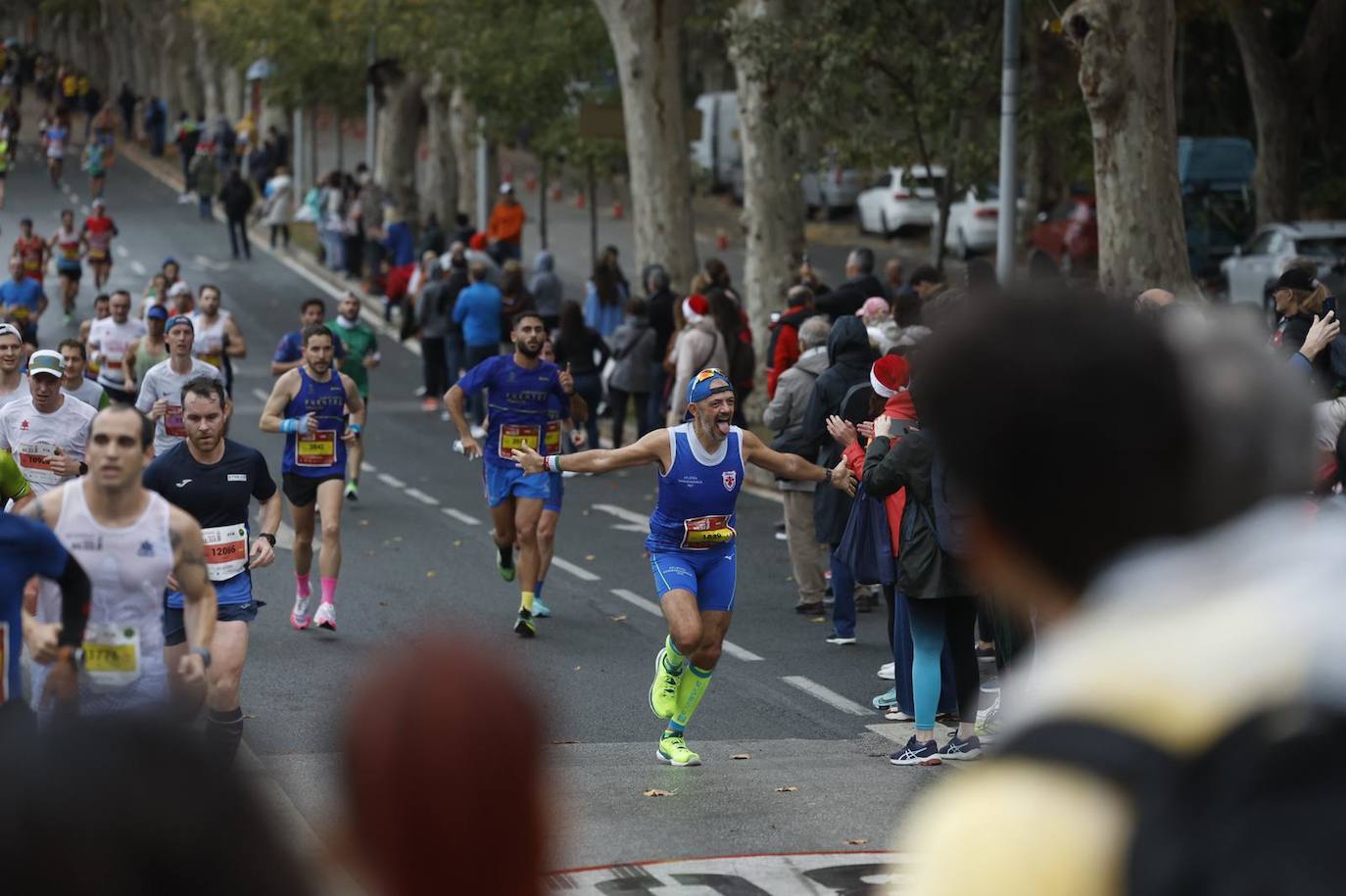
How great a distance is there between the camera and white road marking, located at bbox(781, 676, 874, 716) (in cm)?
1066

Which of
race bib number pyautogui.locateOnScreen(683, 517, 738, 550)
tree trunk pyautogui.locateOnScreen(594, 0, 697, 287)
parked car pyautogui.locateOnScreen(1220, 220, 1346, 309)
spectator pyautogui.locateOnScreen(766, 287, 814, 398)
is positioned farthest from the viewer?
parked car pyautogui.locateOnScreen(1220, 220, 1346, 309)

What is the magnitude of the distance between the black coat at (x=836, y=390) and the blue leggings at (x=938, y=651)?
3.00 meters

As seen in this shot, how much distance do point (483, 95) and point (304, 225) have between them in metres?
17.3

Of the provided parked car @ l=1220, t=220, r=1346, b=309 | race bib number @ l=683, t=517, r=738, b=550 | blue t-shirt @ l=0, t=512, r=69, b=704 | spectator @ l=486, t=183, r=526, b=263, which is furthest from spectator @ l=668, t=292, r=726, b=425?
spectator @ l=486, t=183, r=526, b=263

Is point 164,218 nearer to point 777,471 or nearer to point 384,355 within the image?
point 384,355

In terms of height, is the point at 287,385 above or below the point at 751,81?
below

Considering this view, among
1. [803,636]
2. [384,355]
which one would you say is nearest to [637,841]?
[803,636]

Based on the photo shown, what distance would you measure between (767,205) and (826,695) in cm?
1419

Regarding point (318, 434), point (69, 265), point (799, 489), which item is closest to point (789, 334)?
point (799, 489)

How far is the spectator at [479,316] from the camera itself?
2358 centimetres

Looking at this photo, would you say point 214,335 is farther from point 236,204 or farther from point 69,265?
point 236,204

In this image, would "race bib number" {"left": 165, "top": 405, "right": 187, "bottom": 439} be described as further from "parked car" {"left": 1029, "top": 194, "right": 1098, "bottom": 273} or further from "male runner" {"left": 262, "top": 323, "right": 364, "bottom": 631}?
"parked car" {"left": 1029, "top": 194, "right": 1098, "bottom": 273}

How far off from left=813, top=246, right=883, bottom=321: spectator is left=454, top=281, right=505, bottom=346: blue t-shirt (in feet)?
21.8

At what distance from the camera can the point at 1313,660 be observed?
5.46 ft
